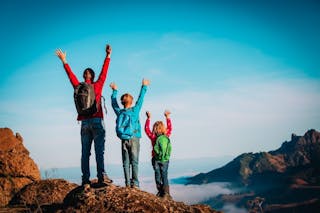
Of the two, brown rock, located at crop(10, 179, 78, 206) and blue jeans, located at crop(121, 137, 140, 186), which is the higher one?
blue jeans, located at crop(121, 137, 140, 186)

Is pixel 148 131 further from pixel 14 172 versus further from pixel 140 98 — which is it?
pixel 14 172

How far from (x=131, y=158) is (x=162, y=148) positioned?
7.08ft

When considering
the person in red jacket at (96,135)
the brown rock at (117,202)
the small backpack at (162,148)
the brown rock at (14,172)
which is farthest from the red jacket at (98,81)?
the brown rock at (14,172)

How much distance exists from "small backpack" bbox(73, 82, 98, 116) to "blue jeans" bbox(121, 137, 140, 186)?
150 centimetres

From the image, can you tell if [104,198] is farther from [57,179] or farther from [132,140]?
[57,179]

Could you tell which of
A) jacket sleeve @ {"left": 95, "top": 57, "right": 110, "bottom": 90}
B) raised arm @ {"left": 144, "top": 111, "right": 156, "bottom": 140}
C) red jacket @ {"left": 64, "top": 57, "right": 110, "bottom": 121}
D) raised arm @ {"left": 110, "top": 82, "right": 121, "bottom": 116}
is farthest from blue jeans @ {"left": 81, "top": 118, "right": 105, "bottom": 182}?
raised arm @ {"left": 144, "top": 111, "right": 156, "bottom": 140}

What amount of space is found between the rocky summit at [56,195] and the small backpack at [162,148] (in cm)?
255

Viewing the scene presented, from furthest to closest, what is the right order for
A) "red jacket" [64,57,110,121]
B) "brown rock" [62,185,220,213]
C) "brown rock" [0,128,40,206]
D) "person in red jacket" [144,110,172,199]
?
"brown rock" [0,128,40,206] → "person in red jacket" [144,110,172,199] → "red jacket" [64,57,110,121] → "brown rock" [62,185,220,213]

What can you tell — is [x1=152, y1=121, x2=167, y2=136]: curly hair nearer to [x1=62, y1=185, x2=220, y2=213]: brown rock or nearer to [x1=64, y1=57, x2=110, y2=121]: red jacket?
[x1=64, y1=57, x2=110, y2=121]: red jacket

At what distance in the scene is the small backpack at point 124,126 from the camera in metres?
9.70

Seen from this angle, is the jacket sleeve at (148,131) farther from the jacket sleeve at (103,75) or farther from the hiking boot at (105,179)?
the jacket sleeve at (103,75)

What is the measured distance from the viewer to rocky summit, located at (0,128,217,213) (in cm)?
809

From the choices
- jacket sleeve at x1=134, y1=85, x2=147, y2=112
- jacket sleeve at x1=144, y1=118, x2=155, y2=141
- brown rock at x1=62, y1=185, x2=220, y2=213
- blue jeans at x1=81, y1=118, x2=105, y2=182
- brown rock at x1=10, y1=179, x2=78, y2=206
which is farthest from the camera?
brown rock at x1=10, y1=179, x2=78, y2=206

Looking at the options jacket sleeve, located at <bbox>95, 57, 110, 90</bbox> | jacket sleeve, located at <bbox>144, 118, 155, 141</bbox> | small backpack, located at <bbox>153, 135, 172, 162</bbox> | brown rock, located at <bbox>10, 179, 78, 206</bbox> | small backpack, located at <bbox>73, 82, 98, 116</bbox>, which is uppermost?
jacket sleeve, located at <bbox>95, 57, 110, 90</bbox>
